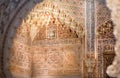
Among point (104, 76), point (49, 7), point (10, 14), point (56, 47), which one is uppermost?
point (49, 7)

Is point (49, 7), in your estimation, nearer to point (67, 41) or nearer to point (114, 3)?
point (67, 41)

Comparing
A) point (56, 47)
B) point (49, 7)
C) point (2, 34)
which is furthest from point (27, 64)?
point (2, 34)

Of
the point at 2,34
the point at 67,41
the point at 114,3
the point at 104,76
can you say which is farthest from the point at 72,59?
the point at 114,3

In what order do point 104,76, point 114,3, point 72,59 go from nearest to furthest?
point 114,3, point 104,76, point 72,59

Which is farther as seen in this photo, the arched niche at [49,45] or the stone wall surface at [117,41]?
the arched niche at [49,45]

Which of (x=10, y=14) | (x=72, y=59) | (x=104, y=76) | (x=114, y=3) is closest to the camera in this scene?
(x=114, y=3)

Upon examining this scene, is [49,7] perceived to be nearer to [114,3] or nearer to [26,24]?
[26,24]

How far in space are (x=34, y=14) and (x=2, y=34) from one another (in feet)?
15.9

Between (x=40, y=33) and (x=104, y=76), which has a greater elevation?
(x=40, y=33)

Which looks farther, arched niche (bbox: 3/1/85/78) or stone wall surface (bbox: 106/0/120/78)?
arched niche (bbox: 3/1/85/78)

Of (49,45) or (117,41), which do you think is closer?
(117,41)

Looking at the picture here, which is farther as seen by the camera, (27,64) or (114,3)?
(27,64)

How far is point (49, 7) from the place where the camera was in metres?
9.92

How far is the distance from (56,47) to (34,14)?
123cm
